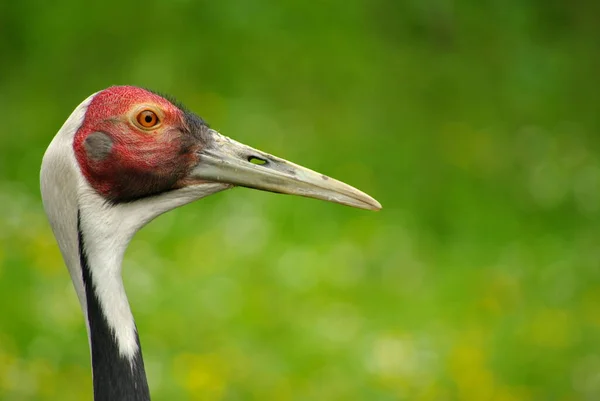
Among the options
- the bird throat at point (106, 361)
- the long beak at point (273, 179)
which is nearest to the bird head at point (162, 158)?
the long beak at point (273, 179)

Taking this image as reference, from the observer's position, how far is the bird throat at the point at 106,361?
3541 mm

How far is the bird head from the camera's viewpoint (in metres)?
3.68

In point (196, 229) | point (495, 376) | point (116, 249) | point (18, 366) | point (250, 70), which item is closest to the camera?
point (116, 249)

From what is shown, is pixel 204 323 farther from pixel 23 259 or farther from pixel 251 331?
pixel 23 259

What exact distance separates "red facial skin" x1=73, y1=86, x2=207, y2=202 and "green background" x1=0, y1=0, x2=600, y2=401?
11.3ft

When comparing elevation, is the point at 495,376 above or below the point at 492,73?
below

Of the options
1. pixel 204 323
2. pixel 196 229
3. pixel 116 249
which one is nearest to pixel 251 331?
pixel 204 323

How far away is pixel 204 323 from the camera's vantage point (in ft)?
25.5

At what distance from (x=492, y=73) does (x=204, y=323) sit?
477 cm

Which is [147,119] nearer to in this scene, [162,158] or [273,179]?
[162,158]

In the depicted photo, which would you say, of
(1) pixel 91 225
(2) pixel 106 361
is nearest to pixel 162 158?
(1) pixel 91 225

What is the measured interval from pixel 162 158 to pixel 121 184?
0.18 m

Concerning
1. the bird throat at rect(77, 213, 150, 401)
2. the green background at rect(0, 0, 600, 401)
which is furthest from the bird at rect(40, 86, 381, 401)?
the green background at rect(0, 0, 600, 401)

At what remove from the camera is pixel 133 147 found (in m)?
3.74
